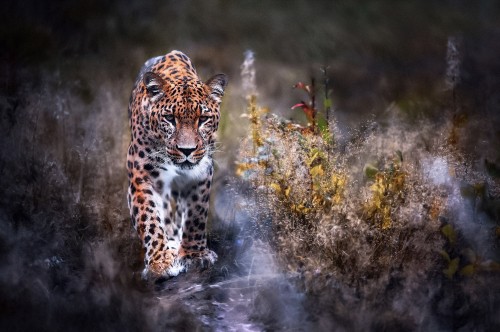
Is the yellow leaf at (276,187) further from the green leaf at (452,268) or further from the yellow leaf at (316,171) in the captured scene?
the green leaf at (452,268)

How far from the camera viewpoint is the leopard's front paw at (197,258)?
627cm

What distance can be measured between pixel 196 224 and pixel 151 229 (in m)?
0.42

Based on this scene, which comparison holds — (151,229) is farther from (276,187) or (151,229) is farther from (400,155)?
(400,155)

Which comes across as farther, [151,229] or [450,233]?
[151,229]

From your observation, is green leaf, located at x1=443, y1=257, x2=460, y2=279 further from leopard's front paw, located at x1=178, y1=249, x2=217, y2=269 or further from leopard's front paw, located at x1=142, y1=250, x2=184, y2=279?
leopard's front paw, located at x1=142, y1=250, x2=184, y2=279

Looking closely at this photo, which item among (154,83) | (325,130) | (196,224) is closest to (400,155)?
(325,130)

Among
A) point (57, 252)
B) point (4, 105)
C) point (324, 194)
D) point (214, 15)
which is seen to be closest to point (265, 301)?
point (324, 194)

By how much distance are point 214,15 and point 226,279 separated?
15.4ft

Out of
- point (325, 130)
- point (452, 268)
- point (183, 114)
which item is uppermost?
point (183, 114)

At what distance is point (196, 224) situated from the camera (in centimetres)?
641

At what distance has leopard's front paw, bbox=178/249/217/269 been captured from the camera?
6270 millimetres

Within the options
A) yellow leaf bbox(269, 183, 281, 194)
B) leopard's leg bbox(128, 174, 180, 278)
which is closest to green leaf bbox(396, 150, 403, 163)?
yellow leaf bbox(269, 183, 281, 194)

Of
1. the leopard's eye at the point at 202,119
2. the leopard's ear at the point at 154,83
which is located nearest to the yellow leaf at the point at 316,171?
the leopard's eye at the point at 202,119

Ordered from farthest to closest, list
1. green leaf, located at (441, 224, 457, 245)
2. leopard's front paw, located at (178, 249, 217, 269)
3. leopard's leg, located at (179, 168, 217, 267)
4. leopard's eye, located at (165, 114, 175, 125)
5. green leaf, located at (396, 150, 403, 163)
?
1. green leaf, located at (396, 150, 403, 163)
2. leopard's leg, located at (179, 168, 217, 267)
3. leopard's front paw, located at (178, 249, 217, 269)
4. leopard's eye, located at (165, 114, 175, 125)
5. green leaf, located at (441, 224, 457, 245)
